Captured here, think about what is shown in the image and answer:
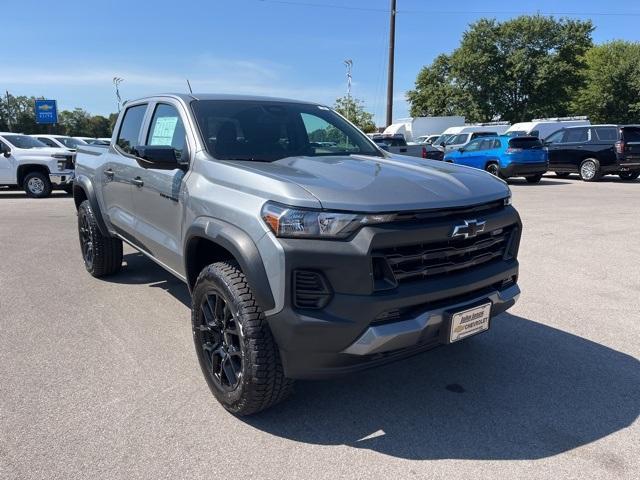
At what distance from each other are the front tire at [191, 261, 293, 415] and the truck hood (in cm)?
64

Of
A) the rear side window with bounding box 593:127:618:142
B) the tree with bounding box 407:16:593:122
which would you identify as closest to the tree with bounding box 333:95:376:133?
the tree with bounding box 407:16:593:122

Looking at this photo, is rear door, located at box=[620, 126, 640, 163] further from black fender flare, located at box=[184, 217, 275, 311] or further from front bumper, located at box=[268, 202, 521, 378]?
black fender flare, located at box=[184, 217, 275, 311]

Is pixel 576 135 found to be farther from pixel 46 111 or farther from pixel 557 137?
pixel 46 111

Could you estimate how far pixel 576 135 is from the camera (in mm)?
17328

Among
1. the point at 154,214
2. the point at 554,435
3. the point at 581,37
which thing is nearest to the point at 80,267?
the point at 154,214

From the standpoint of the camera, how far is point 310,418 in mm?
2930

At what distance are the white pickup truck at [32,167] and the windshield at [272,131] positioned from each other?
11921 millimetres

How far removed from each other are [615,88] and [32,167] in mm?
41986

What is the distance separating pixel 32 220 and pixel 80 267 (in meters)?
4.83

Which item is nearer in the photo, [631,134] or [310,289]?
[310,289]

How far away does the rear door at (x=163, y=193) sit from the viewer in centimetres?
351

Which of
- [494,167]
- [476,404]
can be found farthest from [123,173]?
[494,167]

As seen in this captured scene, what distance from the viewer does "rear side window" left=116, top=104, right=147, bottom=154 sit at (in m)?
4.63

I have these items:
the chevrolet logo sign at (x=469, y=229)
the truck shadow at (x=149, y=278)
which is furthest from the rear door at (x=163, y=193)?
the chevrolet logo sign at (x=469, y=229)
